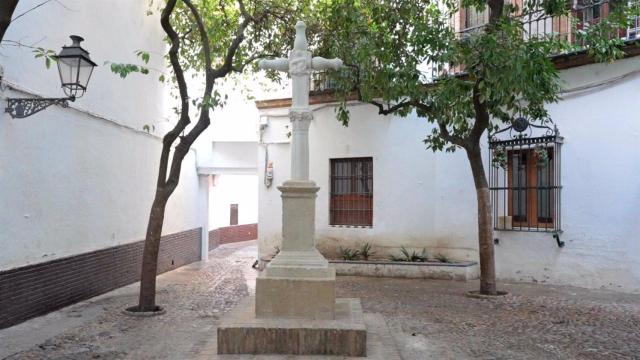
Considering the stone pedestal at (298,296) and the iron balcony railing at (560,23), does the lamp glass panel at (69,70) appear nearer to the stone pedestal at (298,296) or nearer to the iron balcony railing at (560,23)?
the stone pedestal at (298,296)

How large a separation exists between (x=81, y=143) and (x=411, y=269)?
5.99 m

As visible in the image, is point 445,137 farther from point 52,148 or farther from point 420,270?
point 52,148

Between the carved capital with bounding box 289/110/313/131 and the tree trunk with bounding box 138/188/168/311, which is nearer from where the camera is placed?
the carved capital with bounding box 289/110/313/131

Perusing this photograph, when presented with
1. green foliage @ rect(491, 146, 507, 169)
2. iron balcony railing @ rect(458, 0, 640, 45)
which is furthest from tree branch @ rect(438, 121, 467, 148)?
iron balcony railing @ rect(458, 0, 640, 45)

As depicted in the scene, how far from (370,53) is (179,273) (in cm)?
616

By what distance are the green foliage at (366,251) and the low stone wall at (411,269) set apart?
0.52 meters

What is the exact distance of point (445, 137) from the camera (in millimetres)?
8492

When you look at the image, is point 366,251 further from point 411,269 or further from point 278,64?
point 278,64

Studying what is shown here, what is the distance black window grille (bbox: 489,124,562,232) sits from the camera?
9.33m

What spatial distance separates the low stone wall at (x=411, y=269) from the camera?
1016 centimetres

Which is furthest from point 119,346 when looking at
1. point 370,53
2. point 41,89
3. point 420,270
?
point 420,270

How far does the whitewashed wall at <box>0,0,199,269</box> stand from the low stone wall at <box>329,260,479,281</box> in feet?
13.0

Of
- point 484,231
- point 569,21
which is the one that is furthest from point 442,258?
point 569,21

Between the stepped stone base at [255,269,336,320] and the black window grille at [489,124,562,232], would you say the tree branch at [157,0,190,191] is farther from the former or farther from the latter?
the black window grille at [489,124,562,232]
